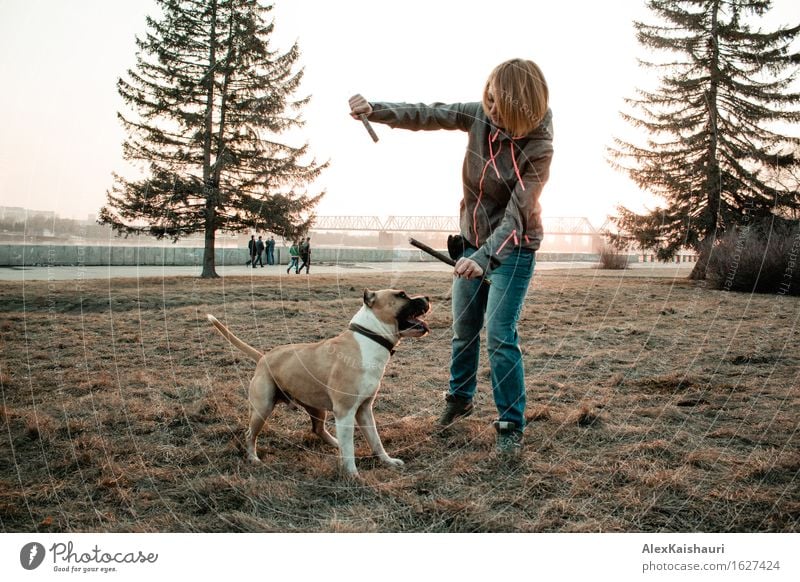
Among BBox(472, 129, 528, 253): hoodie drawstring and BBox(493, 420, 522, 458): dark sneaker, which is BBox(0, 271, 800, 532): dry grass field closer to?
BBox(493, 420, 522, 458): dark sneaker

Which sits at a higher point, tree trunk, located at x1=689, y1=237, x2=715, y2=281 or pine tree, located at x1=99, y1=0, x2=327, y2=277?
pine tree, located at x1=99, y1=0, x2=327, y2=277

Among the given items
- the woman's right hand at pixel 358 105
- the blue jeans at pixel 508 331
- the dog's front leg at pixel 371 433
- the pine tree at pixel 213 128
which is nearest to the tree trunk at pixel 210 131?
the pine tree at pixel 213 128

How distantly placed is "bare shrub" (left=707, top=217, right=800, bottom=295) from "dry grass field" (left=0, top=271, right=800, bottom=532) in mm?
3601

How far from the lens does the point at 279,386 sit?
310cm

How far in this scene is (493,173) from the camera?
318 centimetres

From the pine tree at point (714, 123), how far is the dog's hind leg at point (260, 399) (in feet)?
17.1

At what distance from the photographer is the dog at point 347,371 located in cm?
294

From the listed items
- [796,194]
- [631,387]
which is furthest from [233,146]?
[796,194]

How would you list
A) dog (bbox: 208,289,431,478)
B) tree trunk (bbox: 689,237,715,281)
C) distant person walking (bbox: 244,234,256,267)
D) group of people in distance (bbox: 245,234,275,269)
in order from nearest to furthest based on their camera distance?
dog (bbox: 208,289,431,478) < distant person walking (bbox: 244,234,256,267) < group of people in distance (bbox: 245,234,275,269) < tree trunk (bbox: 689,237,715,281)

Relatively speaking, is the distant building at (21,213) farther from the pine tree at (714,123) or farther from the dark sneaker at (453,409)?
the pine tree at (714,123)

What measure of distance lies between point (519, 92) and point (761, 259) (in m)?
9.31

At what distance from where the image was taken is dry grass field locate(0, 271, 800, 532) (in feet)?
8.41

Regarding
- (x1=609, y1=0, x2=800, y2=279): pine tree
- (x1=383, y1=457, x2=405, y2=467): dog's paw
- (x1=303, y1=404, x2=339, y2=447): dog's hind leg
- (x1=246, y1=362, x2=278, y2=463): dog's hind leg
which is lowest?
(x1=383, y1=457, x2=405, y2=467): dog's paw

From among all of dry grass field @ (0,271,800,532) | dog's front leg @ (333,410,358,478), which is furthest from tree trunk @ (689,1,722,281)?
dog's front leg @ (333,410,358,478)
